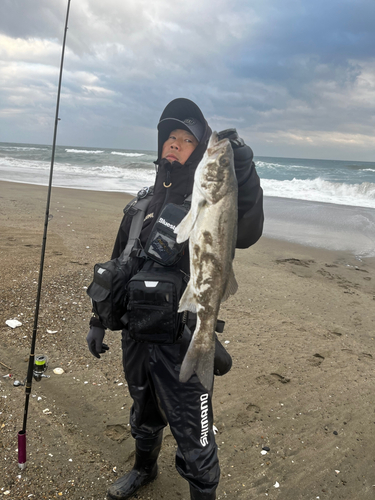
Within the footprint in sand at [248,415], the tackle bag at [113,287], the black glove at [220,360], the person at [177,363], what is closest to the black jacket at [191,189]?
the person at [177,363]

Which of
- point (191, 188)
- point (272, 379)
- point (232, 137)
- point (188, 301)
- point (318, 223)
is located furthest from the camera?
point (318, 223)

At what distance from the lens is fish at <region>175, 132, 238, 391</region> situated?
7.09ft

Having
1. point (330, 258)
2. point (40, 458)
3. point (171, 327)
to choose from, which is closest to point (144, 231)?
point (171, 327)

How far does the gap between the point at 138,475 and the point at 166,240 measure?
2035 mm

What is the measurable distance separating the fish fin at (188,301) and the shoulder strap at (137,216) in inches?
29.2

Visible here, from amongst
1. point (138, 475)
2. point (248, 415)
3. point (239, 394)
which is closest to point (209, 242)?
point (138, 475)

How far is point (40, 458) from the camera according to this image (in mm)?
3121

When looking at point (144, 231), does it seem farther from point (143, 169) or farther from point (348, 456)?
point (143, 169)

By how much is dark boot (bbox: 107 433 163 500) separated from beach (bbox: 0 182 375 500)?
0.35ft

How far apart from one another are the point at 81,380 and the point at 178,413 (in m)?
2.13

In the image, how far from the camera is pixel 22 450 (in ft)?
9.50

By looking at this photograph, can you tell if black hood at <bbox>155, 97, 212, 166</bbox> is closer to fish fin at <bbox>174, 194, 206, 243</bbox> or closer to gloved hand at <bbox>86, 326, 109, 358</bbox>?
fish fin at <bbox>174, 194, 206, 243</bbox>

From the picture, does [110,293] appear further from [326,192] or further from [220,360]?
[326,192]

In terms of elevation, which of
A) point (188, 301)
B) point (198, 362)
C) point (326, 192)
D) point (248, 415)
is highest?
point (326, 192)
